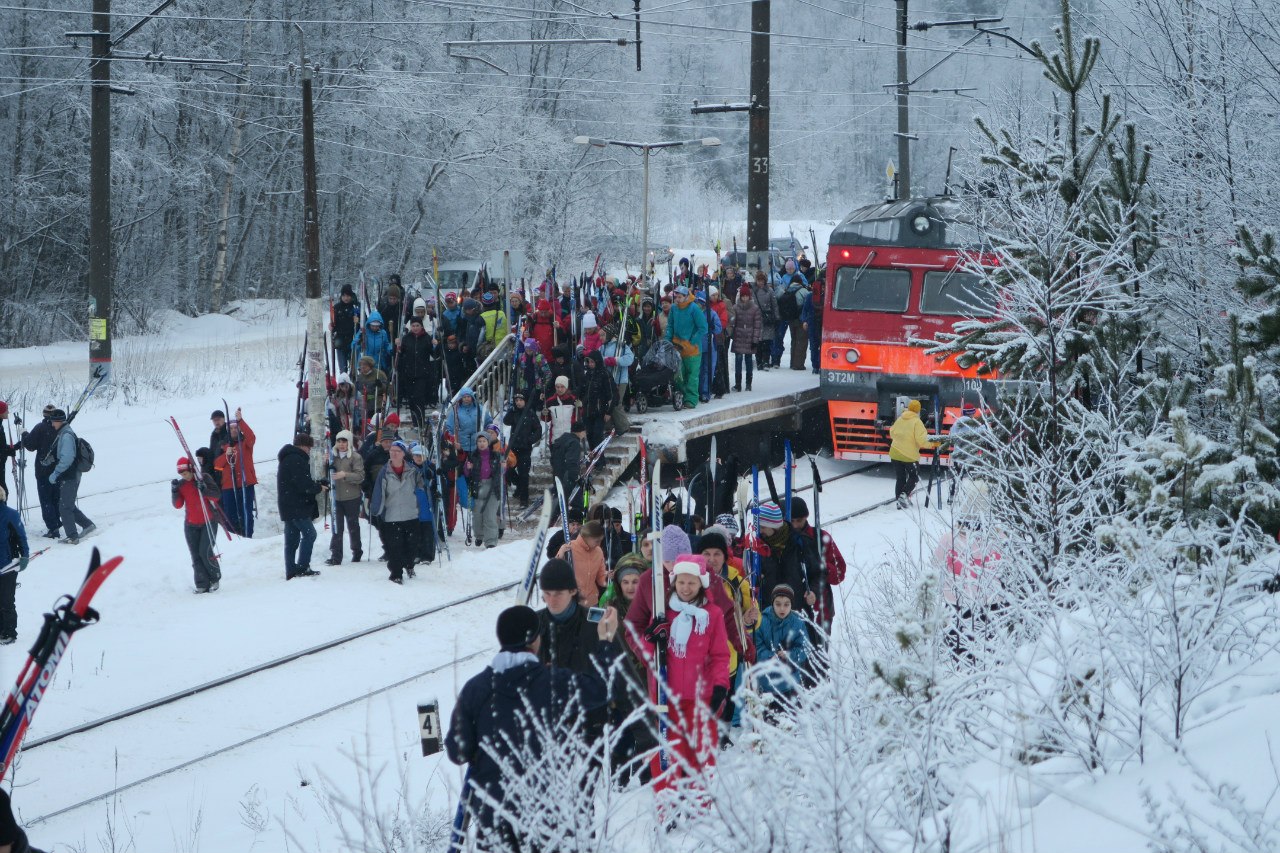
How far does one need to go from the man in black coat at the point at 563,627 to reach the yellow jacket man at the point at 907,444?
31.7ft

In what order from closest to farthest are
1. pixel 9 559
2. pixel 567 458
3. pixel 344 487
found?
pixel 9 559, pixel 344 487, pixel 567 458

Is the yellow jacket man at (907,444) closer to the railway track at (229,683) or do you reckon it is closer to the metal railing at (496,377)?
the metal railing at (496,377)

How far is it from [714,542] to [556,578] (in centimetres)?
172

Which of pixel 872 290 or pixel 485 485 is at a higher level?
pixel 872 290

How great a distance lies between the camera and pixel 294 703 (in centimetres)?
983

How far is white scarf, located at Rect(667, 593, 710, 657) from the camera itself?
6.33 metres

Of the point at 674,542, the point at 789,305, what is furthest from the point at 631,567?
the point at 789,305

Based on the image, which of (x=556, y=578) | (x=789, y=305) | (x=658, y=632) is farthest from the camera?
(x=789, y=305)

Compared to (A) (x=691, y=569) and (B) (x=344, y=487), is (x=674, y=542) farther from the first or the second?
(B) (x=344, y=487)

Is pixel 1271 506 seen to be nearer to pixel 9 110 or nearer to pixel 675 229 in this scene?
pixel 9 110

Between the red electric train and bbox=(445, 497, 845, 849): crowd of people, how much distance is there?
8.08 metres

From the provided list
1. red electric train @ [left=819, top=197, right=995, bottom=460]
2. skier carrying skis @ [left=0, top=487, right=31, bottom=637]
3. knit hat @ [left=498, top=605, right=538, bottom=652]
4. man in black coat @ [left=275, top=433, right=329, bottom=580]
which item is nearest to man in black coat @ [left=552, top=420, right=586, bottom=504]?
man in black coat @ [left=275, top=433, right=329, bottom=580]

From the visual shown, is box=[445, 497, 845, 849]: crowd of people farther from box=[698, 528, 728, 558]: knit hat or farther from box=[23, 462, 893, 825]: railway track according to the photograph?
box=[23, 462, 893, 825]: railway track

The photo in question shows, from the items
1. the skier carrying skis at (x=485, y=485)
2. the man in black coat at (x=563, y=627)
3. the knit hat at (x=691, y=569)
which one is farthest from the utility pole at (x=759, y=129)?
the man in black coat at (x=563, y=627)
